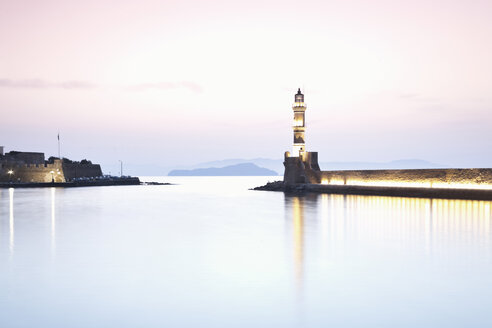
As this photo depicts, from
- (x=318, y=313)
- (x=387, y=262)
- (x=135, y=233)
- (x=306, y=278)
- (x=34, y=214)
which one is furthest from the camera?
(x=34, y=214)

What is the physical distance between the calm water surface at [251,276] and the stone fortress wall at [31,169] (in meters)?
35.3

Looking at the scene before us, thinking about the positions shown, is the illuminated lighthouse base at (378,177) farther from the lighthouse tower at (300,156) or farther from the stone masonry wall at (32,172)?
the stone masonry wall at (32,172)

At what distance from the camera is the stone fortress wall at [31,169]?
1781 inches

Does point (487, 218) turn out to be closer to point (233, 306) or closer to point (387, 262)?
point (387, 262)

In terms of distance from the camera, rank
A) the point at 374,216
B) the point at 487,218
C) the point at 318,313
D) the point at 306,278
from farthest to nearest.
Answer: the point at 374,216
the point at 487,218
the point at 306,278
the point at 318,313

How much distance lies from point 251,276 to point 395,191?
68.1 feet

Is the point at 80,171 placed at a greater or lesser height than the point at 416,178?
greater

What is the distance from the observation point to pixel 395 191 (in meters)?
26.2

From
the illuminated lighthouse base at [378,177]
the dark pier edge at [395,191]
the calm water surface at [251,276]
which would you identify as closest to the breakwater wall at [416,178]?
the illuminated lighthouse base at [378,177]

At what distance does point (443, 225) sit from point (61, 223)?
11.9 m

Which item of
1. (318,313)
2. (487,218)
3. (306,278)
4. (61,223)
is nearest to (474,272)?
(306,278)

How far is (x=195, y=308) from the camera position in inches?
214

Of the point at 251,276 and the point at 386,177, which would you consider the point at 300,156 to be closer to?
the point at 386,177

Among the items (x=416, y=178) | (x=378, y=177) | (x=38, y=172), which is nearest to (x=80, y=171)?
(x=38, y=172)
